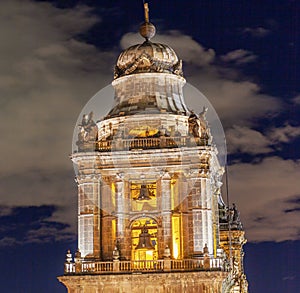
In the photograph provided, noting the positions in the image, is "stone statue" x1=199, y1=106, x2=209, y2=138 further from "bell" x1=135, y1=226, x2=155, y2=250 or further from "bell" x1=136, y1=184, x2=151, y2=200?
"bell" x1=135, y1=226, x2=155, y2=250

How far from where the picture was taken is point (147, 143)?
56406 mm

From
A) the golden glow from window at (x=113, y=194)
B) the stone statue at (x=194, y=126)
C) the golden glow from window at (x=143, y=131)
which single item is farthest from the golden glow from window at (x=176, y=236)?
the golden glow from window at (x=143, y=131)

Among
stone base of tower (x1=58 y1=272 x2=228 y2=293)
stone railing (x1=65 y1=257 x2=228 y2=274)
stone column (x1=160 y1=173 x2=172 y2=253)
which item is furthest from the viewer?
stone column (x1=160 y1=173 x2=172 y2=253)

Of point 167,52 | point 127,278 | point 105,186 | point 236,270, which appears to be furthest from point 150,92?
point 236,270

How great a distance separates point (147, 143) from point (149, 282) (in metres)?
8.57

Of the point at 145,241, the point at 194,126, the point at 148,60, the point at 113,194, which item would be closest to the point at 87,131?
the point at 113,194

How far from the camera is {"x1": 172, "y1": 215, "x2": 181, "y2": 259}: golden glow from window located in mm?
55750

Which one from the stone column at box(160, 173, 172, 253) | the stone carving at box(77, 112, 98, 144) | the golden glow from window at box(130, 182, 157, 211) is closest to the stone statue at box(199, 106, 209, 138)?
the stone column at box(160, 173, 172, 253)

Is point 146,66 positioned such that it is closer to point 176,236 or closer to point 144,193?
point 144,193

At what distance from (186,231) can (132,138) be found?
6.64 m

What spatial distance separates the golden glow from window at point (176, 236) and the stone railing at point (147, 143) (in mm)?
4458

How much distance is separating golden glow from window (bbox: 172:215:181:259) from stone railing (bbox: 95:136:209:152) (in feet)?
14.6

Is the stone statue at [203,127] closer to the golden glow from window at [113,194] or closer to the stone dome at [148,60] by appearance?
the stone dome at [148,60]

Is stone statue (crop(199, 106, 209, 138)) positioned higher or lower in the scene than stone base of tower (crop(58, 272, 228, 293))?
higher
